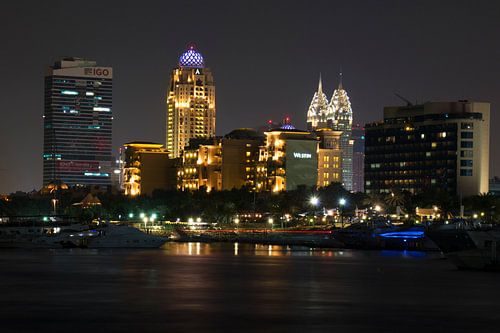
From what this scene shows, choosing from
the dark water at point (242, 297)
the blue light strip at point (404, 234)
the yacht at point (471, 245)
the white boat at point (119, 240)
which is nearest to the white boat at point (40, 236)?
the white boat at point (119, 240)

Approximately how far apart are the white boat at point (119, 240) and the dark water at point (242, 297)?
42747 mm

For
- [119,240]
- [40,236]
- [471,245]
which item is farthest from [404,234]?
[40,236]

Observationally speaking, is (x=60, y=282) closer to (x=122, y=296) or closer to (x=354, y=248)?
(x=122, y=296)

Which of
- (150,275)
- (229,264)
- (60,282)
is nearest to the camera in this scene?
(60,282)

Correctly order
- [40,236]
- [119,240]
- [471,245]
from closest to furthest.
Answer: [471,245] < [119,240] < [40,236]

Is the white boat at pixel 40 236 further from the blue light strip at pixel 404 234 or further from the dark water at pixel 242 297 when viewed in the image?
the blue light strip at pixel 404 234

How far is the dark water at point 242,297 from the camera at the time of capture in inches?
2330

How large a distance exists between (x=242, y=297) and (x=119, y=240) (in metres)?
89.1

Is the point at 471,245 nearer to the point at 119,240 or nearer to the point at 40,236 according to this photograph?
the point at 119,240

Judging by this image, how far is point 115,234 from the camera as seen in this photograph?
162125 mm

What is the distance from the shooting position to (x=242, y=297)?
74.6 metres

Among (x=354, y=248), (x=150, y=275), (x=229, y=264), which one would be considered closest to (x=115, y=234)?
(x=354, y=248)

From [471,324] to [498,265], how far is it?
128 feet

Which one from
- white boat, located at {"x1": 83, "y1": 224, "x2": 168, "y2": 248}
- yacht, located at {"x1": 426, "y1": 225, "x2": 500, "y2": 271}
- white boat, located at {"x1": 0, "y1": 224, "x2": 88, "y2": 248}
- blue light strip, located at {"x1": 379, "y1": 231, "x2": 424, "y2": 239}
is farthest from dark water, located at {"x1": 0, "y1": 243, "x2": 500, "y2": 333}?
blue light strip, located at {"x1": 379, "y1": 231, "x2": 424, "y2": 239}
